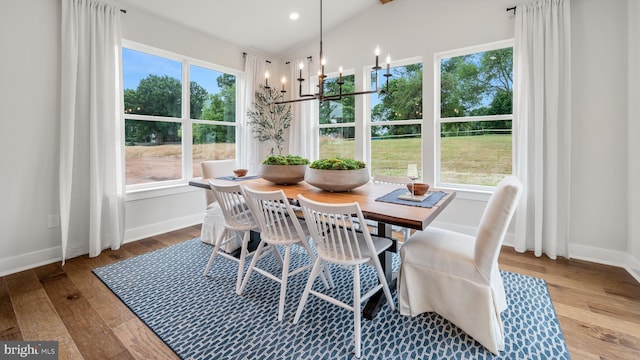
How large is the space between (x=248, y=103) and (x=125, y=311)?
137 inches

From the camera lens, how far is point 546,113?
2.95 metres

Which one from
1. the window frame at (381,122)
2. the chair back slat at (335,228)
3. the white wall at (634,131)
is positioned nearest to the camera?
the chair back slat at (335,228)

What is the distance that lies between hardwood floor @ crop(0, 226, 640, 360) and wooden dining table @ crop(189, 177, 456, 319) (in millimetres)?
1106

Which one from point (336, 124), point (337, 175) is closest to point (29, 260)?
point (337, 175)

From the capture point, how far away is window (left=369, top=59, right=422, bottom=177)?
4004 mm

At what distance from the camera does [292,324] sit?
1918mm

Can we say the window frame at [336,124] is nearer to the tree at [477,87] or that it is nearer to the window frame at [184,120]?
the tree at [477,87]

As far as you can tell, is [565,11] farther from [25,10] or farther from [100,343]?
[25,10]

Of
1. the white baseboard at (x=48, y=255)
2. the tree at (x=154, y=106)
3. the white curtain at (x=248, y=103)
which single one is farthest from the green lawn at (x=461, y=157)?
the white baseboard at (x=48, y=255)

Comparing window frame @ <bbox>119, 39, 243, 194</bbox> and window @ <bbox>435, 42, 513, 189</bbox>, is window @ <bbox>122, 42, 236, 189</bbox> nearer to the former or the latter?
window frame @ <bbox>119, 39, 243, 194</bbox>

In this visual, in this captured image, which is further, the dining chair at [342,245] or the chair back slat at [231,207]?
the chair back slat at [231,207]

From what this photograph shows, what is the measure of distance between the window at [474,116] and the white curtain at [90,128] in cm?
393

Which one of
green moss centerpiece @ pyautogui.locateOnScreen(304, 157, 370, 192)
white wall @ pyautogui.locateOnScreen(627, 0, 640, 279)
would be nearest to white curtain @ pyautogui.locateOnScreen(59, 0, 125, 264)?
green moss centerpiece @ pyautogui.locateOnScreen(304, 157, 370, 192)

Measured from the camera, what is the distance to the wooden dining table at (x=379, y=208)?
166cm
